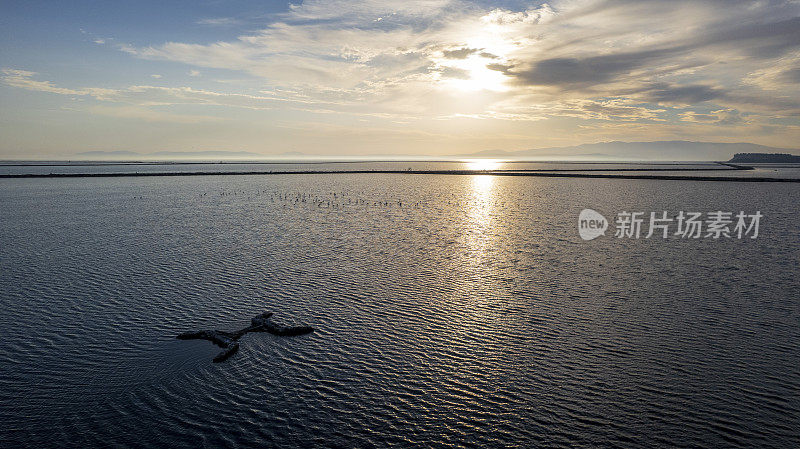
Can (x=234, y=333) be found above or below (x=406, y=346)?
above

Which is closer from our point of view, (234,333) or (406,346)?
(406,346)

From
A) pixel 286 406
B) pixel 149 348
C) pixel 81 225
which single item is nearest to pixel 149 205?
pixel 81 225

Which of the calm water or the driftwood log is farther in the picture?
the driftwood log

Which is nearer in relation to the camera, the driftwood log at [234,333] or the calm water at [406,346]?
the calm water at [406,346]
